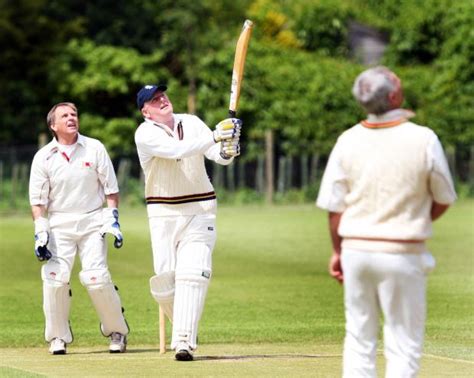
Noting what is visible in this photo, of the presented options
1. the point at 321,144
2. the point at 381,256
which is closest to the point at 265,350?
the point at 381,256

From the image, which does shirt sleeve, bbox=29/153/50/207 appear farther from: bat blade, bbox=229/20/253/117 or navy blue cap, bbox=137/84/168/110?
bat blade, bbox=229/20/253/117

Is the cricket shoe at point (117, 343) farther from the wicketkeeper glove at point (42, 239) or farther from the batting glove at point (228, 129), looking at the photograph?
the batting glove at point (228, 129)

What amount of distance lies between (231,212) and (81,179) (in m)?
21.9

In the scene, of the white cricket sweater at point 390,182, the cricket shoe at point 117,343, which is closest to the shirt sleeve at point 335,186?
the white cricket sweater at point 390,182

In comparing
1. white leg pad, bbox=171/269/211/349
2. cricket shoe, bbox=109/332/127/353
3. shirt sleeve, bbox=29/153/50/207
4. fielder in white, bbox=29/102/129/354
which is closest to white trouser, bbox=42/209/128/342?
fielder in white, bbox=29/102/129/354

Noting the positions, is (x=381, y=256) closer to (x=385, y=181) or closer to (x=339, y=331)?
(x=385, y=181)

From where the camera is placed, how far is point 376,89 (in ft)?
24.2

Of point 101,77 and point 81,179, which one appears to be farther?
point 101,77

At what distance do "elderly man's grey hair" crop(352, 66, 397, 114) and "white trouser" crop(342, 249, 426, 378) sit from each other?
0.69 metres

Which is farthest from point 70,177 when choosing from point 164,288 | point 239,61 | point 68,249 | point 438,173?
point 438,173

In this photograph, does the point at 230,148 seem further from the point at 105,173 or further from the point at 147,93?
the point at 105,173

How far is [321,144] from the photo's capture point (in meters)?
37.7

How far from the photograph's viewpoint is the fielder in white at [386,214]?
291 inches

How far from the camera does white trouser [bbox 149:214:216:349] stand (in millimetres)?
10719
